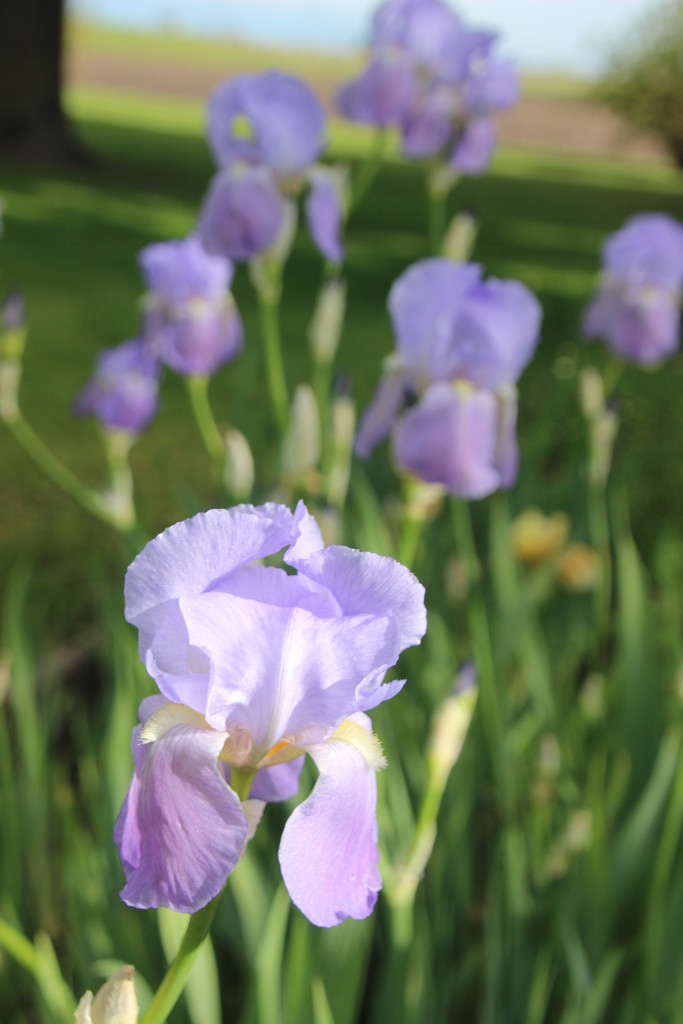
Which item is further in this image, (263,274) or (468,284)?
(263,274)

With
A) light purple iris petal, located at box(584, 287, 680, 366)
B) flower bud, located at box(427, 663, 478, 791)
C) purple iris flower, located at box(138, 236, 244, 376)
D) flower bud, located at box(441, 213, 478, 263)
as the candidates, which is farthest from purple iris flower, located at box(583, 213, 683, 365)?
flower bud, located at box(427, 663, 478, 791)

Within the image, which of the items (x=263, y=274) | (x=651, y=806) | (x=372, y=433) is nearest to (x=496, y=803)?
(x=651, y=806)

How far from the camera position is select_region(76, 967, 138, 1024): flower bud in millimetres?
691

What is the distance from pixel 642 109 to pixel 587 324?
65.0 ft

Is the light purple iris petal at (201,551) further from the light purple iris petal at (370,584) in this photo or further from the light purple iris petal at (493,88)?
the light purple iris petal at (493,88)

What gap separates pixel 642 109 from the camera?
67.1 ft

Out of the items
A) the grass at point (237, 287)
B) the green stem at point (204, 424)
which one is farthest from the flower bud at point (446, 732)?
the grass at point (237, 287)

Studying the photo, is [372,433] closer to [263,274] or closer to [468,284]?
[468,284]

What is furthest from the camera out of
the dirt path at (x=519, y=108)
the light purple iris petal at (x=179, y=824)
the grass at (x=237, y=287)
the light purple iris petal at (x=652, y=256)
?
the dirt path at (x=519, y=108)

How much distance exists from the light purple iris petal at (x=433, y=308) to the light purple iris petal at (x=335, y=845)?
37.2 inches

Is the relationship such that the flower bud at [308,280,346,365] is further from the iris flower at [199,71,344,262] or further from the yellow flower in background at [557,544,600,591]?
the yellow flower in background at [557,544,600,591]

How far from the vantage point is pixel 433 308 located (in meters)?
1.58

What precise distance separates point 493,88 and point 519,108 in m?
37.7

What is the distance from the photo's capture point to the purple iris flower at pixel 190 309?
2121 millimetres
